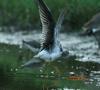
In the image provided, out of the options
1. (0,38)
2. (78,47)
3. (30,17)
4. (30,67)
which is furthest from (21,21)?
(30,67)

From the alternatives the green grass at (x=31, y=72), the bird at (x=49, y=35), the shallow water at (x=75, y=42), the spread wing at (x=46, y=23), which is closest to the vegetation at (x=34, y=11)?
the shallow water at (x=75, y=42)

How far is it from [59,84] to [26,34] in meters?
6.63

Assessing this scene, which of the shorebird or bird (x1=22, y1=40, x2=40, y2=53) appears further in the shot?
bird (x1=22, y1=40, x2=40, y2=53)

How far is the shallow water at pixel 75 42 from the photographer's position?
41.6 ft

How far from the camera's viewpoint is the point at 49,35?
9977mm

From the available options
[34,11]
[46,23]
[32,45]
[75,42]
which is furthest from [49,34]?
[34,11]

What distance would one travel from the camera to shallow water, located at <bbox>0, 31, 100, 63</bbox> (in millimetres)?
12666

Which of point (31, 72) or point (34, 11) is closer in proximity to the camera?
point (31, 72)

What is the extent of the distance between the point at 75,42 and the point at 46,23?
4705 millimetres

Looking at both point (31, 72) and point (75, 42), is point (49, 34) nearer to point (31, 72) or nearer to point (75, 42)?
point (31, 72)

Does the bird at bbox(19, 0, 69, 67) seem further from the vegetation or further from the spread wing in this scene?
the vegetation

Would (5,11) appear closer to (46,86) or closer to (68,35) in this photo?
(68,35)

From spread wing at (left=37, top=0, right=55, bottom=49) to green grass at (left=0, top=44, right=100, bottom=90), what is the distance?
2.20ft

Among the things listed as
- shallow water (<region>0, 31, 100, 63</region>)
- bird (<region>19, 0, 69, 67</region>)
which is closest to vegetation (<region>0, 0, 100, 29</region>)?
shallow water (<region>0, 31, 100, 63</region>)
